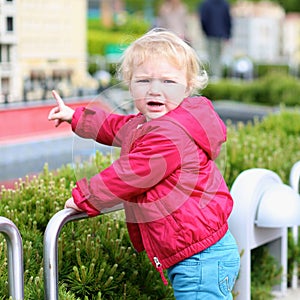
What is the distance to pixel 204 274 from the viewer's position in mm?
2881

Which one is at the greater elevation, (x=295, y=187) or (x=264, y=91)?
(x=295, y=187)

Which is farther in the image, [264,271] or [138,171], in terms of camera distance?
[264,271]

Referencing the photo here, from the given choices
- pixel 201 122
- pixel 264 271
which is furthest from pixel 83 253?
pixel 264 271

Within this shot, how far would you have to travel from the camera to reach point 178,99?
9.62 ft

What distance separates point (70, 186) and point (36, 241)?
79 cm

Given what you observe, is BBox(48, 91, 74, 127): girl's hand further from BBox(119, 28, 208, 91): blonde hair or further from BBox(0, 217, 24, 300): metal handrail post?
BBox(0, 217, 24, 300): metal handrail post

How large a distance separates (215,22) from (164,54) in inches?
540

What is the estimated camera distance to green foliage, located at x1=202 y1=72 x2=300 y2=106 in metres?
12.9

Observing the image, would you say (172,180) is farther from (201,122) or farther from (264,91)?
(264,91)

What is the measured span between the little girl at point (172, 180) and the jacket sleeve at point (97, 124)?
23 cm

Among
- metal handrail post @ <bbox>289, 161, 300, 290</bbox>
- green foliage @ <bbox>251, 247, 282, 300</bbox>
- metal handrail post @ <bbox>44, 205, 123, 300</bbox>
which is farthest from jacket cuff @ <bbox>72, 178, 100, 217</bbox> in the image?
metal handrail post @ <bbox>289, 161, 300, 290</bbox>

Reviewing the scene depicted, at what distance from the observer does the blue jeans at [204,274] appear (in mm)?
2875

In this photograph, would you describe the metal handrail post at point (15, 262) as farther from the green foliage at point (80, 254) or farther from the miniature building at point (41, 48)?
the miniature building at point (41, 48)

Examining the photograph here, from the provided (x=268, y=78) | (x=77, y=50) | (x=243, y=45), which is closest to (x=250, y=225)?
(x=77, y=50)
